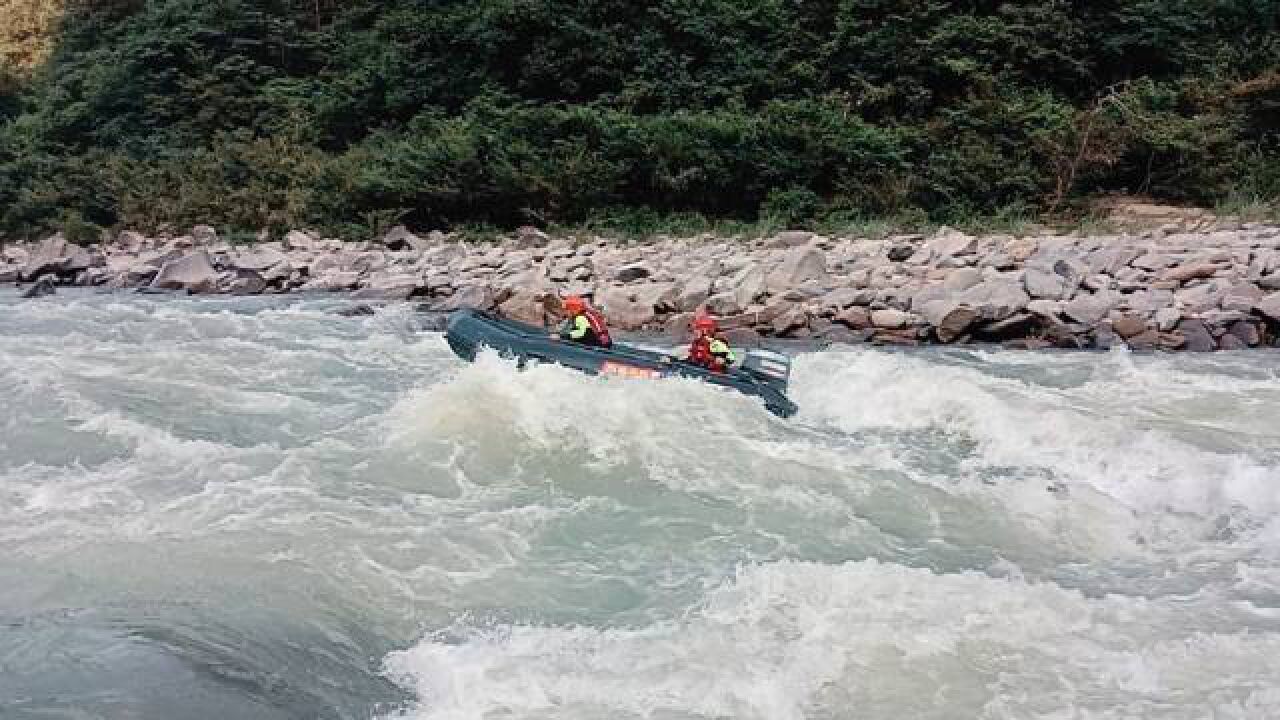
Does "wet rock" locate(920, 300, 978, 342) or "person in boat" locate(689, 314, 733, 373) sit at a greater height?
"person in boat" locate(689, 314, 733, 373)

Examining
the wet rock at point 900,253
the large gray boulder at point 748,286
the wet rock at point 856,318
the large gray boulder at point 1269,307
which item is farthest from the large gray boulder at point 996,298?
the large gray boulder at point 748,286

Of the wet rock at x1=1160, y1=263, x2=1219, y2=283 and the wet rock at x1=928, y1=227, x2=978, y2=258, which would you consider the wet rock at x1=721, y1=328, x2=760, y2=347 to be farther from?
the wet rock at x1=1160, y1=263, x2=1219, y2=283

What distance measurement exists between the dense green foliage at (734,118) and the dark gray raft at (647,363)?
8569 millimetres

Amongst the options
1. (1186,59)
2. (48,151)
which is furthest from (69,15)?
(1186,59)

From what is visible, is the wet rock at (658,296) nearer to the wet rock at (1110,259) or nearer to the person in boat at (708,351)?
the person in boat at (708,351)

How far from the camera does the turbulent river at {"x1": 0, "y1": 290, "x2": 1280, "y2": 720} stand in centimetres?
406

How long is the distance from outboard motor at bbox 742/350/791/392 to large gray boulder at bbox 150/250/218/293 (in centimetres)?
1056

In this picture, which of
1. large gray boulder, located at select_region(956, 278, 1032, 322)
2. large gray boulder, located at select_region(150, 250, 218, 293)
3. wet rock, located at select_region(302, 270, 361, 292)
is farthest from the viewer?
large gray boulder, located at select_region(150, 250, 218, 293)

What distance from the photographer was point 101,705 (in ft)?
11.9

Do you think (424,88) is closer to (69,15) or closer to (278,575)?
(69,15)

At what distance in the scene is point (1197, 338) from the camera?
35.1 feet

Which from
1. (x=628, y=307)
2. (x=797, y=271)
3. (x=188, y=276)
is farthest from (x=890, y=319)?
(x=188, y=276)

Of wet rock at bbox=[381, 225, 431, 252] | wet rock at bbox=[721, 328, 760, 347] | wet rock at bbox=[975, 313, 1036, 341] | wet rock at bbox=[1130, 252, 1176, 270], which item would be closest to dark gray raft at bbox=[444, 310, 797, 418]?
wet rock at bbox=[721, 328, 760, 347]

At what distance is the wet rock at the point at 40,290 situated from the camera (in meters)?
16.2
